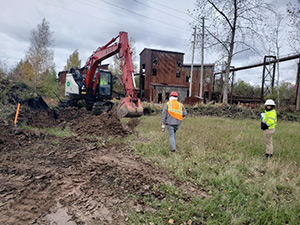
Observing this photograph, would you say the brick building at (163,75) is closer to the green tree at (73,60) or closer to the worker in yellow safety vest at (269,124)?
the green tree at (73,60)

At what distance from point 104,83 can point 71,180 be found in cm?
925

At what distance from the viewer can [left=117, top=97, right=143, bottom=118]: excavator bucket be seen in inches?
315

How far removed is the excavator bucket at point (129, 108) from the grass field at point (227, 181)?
1297 millimetres

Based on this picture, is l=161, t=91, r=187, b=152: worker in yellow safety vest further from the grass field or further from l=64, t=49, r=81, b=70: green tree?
l=64, t=49, r=81, b=70: green tree

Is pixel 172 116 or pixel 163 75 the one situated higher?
pixel 163 75

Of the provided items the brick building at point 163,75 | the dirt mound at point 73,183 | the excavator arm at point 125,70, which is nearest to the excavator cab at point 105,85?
the excavator arm at point 125,70

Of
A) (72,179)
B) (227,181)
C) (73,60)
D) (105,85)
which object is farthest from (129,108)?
(73,60)

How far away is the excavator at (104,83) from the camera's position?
8.38 m

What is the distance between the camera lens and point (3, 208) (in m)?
2.95

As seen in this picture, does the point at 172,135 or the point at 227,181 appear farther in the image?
the point at 172,135

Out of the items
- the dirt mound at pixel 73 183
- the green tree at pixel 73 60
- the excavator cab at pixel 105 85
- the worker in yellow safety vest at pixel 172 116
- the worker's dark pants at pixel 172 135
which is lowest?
the dirt mound at pixel 73 183

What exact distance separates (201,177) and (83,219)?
228 cm

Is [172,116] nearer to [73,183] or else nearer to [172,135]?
[172,135]

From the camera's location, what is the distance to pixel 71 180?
3.89 meters
